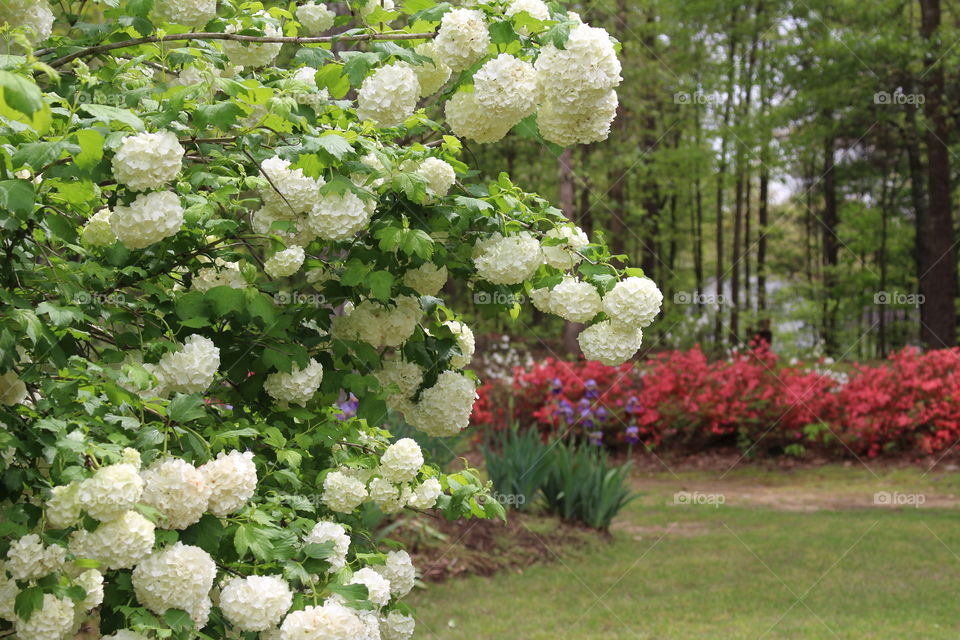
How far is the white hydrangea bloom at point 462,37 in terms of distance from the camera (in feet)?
7.66

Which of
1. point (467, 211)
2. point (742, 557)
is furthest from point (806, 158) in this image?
point (467, 211)

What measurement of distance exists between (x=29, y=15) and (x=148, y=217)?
901 mm

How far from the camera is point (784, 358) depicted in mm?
13672

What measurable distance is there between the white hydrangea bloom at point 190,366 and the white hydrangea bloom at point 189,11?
951 mm

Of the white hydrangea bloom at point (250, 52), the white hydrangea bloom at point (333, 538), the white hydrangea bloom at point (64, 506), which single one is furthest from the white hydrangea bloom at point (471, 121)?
the white hydrangea bloom at point (64, 506)

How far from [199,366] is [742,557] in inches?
213

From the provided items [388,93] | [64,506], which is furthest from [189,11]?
[64,506]

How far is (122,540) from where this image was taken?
183 cm

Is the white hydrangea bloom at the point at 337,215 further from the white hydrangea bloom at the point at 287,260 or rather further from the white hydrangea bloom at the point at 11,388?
the white hydrangea bloom at the point at 11,388

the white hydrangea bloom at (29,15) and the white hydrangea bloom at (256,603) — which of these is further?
the white hydrangea bloom at (29,15)

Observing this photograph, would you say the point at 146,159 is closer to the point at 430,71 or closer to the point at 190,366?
the point at 190,366

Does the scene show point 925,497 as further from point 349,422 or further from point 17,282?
point 17,282

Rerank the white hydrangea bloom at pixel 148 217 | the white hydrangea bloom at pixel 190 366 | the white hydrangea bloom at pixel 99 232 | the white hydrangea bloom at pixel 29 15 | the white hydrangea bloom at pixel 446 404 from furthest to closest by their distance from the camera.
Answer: the white hydrangea bloom at pixel 446 404, the white hydrangea bloom at pixel 29 15, the white hydrangea bloom at pixel 99 232, the white hydrangea bloom at pixel 190 366, the white hydrangea bloom at pixel 148 217

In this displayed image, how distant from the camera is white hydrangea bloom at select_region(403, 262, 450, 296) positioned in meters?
2.80
